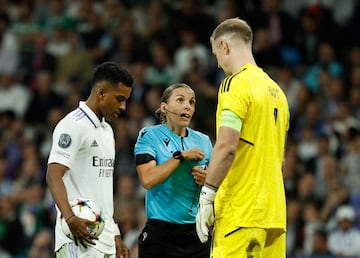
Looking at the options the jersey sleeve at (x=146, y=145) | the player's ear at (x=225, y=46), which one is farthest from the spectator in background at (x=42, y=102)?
the player's ear at (x=225, y=46)

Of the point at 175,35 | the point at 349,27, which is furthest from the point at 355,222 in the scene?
the point at 175,35

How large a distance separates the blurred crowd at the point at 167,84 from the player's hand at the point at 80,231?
15.1ft

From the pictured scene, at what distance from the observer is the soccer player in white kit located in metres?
7.20

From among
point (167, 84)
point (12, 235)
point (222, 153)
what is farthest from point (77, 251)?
point (167, 84)

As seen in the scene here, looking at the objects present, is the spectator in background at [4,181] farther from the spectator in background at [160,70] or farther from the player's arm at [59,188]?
the player's arm at [59,188]

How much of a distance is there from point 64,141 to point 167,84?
29.5 ft

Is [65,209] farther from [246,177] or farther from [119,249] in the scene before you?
[246,177]

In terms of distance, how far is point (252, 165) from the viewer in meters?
7.01

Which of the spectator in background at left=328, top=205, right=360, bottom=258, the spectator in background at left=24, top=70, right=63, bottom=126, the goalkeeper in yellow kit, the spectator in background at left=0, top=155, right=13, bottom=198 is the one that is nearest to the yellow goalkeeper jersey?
the goalkeeper in yellow kit

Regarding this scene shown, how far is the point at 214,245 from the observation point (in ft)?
23.4

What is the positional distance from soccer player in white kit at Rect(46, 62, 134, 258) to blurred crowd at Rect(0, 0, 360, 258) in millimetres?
4334

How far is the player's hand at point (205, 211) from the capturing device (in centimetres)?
692

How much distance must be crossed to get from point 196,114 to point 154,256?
23.6 ft

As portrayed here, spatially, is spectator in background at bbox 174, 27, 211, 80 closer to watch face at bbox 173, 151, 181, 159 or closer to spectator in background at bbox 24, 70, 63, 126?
spectator in background at bbox 24, 70, 63, 126
